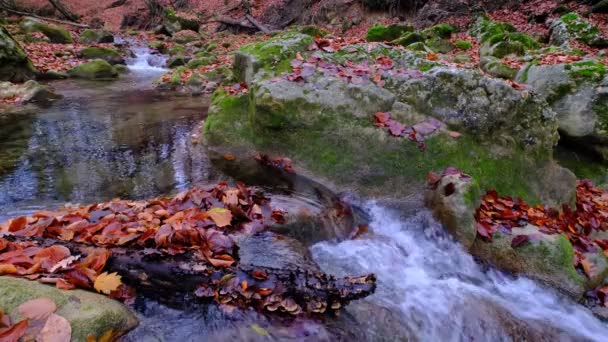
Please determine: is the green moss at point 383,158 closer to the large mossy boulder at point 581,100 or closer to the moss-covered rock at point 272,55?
the moss-covered rock at point 272,55

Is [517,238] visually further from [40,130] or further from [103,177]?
[40,130]

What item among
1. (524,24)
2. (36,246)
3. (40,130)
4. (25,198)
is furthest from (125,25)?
(36,246)

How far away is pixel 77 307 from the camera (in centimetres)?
208

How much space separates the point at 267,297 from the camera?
2.41 meters

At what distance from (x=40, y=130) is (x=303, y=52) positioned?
4.94 meters

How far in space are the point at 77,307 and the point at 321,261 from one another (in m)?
1.97

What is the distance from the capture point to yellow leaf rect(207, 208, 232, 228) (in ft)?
10.1

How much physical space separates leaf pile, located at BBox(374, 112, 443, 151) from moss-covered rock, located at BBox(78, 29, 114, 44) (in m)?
18.2

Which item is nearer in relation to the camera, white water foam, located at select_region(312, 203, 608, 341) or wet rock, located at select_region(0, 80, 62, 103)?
white water foam, located at select_region(312, 203, 608, 341)

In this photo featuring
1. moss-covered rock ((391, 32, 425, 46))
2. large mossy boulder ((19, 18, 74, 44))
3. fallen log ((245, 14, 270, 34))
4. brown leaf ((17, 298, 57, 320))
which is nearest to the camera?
brown leaf ((17, 298, 57, 320))

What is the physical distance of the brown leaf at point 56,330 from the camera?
1867 millimetres

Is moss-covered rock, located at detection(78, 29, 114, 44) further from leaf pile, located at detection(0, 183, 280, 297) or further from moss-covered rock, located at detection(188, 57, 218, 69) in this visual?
leaf pile, located at detection(0, 183, 280, 297)

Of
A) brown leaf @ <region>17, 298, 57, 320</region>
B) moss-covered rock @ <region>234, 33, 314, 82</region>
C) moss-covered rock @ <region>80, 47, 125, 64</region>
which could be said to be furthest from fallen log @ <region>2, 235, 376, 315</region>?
moss-covered rock @ <region>80, 47, 125, 64</region>

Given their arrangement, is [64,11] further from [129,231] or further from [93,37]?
[129,231]
